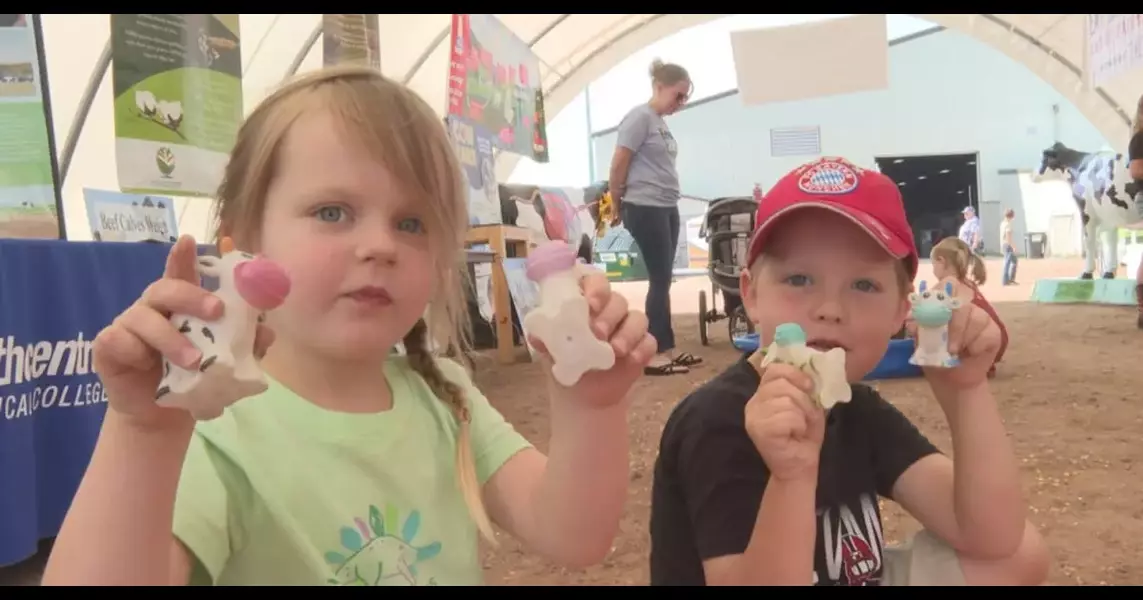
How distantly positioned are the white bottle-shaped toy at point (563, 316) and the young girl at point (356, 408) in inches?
0.8

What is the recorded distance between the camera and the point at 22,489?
4.64ft

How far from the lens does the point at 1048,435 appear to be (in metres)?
2.34

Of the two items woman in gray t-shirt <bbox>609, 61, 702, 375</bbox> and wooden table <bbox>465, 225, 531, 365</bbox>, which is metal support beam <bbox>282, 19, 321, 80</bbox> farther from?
woman in gray t-shirt <bbox>609, 61, 702, 375</bbox>

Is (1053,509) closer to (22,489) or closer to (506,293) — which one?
(22,489)

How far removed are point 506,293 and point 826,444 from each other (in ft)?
11.3

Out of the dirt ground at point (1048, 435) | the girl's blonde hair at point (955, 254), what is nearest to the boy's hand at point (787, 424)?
the dirt ground at point (1048, 435)

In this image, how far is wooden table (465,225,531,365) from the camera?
398 cm

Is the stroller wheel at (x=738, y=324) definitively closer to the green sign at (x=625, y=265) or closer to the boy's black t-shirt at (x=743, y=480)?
the boy's black t-shirt at (x=743, y=480)

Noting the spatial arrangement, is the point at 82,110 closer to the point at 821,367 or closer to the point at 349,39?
the point at 349,39

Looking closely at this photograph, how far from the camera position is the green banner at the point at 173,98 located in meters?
1.95

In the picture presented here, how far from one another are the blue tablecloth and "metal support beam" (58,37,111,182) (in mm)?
1858
